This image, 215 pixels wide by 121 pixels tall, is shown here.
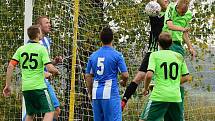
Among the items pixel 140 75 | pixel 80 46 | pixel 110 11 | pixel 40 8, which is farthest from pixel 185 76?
pixel 110 11

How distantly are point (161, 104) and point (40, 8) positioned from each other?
654cm

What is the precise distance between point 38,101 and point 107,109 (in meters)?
1.19

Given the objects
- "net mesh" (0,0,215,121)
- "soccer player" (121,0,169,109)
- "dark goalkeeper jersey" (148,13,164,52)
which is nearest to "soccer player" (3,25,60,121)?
"soccer player" (121,0,169,109)

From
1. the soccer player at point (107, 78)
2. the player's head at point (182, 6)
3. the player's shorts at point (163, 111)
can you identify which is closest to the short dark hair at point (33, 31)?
the soccer player at point (107, 78)

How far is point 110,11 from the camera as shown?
1498cm

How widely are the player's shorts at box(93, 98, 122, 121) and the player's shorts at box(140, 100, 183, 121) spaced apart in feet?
1.51

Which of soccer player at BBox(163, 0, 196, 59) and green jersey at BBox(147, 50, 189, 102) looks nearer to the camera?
green jersey at BBox(147, 50, 189, 102)

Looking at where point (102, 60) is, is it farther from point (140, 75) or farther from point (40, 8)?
point (40, 8)

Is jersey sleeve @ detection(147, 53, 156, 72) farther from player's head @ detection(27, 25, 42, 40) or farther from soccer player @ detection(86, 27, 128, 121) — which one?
player's head @ detection(27, 25, 42, 40)

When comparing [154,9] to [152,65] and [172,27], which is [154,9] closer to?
[172,27]

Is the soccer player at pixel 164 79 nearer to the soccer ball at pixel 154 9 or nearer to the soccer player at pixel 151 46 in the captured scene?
the soccer player at pixel 151 46

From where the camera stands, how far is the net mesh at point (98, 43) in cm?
1310

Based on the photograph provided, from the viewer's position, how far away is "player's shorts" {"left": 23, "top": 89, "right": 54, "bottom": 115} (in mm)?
8527

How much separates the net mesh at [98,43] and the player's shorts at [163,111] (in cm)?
480
